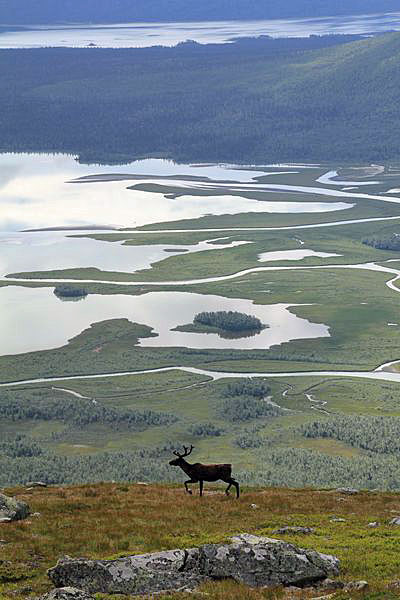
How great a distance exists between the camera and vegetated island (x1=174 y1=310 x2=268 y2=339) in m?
134

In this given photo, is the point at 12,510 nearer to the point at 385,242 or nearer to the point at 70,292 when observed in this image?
the point at 70,292

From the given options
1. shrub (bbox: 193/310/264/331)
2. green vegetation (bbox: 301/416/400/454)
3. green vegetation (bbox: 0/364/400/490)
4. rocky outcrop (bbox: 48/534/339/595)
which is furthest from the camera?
shrub (bbox: 193/310/264/331)

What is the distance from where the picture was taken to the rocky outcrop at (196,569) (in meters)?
28.3

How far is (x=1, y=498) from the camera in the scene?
127ft

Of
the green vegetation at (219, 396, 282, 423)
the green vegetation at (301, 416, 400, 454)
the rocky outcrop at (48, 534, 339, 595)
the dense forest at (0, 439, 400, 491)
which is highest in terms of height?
the rocky outcrop at (48, 534, 339, 595)

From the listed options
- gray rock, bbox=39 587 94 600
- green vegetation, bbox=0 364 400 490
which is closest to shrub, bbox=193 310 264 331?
green vegetation, bbox=0 364 400 490

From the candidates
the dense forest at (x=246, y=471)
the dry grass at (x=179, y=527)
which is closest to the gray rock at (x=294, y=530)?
the dry grass at (x=179, y=527)

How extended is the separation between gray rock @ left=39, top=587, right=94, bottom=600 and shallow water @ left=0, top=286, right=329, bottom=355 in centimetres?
9850

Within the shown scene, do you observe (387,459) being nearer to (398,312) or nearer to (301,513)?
(301,513)

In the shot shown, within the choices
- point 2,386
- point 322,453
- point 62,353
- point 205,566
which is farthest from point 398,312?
point 205,566

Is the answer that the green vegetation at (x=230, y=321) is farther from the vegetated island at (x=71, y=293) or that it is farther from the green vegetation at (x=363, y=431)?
the green vegetation at (x=363, y=431)

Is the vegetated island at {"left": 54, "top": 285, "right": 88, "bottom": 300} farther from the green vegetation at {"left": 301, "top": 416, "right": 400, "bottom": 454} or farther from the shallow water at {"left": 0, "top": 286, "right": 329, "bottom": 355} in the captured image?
the green vegetation at {"left": 301, "top": 416, "right": 400, "bottom": 454}

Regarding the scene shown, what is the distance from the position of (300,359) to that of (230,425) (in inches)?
980

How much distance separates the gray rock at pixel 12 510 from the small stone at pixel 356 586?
12.5 metres
